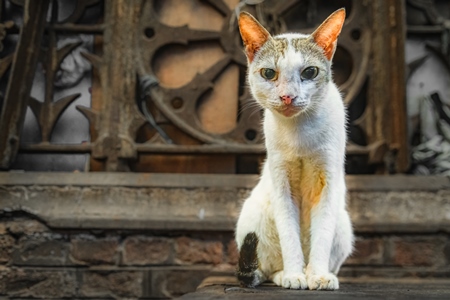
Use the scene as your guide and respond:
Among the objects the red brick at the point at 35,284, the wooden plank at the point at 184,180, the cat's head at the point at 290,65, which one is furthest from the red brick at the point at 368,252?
the red brick at the point at 35,284

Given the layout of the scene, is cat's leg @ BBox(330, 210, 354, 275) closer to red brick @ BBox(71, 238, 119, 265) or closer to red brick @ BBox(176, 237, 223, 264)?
red brick @ BBox(176, 237, 223, 264)

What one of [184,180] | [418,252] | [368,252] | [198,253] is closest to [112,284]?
[198,253]

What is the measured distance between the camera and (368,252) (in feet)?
8.25

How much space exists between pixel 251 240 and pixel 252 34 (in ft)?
1.91

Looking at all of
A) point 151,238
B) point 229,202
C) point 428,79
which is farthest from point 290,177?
point 428,79

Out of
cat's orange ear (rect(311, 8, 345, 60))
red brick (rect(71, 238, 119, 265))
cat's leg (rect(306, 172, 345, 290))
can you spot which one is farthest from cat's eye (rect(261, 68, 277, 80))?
red brick (rect(71, 238, 119, 265))

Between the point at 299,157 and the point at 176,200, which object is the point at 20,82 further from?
the point at 299,157

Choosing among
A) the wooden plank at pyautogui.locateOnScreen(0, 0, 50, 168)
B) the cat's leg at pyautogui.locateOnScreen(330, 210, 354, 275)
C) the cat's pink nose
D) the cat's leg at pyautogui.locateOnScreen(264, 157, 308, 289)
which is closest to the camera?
the cat's pink nose

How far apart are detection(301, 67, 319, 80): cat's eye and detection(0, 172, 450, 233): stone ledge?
110 cm

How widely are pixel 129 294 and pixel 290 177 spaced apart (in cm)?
122

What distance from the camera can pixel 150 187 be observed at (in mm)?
2553

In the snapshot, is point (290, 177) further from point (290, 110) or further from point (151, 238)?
point (151, 238)

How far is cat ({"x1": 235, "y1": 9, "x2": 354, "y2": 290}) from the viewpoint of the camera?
4.92ft

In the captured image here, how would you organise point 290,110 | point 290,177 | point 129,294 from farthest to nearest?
point 129,294 < point 290,177 < point 290,110
